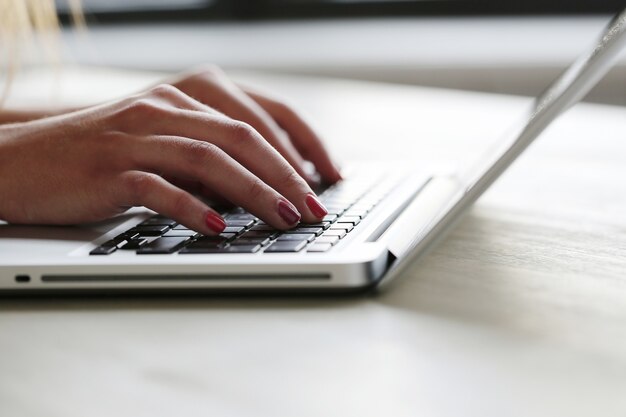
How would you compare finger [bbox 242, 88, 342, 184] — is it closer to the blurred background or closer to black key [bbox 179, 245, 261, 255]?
black key [bbox 179, 245, 261, 255]

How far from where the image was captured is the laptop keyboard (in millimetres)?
580

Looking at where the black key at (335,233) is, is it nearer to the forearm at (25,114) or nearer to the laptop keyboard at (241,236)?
the laptop keyboard at (241,236)

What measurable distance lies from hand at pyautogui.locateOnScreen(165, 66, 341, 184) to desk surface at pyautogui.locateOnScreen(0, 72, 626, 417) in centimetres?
18

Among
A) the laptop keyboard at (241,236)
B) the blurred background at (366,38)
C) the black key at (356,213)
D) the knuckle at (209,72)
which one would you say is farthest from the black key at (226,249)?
the blurred background at (366,38)

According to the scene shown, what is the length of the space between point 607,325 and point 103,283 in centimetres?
29

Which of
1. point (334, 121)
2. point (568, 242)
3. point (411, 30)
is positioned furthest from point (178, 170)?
point (411, 30)

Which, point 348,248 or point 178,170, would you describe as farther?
point 178,170

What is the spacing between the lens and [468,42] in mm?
2320

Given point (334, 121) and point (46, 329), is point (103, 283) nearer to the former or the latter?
point (46, 329)

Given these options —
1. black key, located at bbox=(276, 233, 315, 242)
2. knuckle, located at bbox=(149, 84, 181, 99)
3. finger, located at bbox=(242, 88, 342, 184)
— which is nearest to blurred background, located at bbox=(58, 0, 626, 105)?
finger, located at bbox=(242, 88, 342, 184)

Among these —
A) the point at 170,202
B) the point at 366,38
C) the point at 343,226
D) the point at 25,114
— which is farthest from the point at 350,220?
the point at 366,38

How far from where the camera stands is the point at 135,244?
0.60 m

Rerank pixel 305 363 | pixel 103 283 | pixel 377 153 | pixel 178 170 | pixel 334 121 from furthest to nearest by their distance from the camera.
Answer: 1. pixel 334 121
2. pixel 377 153
3. pixel 178 170
4. pixel 103 283
5. pixel 305 363

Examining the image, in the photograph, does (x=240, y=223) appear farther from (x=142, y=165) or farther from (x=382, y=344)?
(x=382, y=344)
